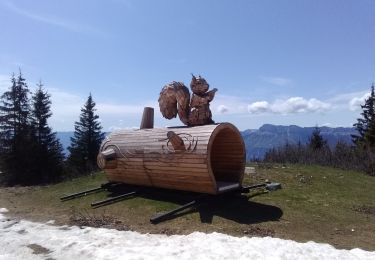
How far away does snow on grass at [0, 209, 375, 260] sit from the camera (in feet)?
23.4

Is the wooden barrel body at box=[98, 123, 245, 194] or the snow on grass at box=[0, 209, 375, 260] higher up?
the wooden barrel body at box=[98, 123, 245, 194]

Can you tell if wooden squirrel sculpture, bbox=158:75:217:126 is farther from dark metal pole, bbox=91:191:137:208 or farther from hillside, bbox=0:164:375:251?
dark metal pole, bbox=91:191:137:208

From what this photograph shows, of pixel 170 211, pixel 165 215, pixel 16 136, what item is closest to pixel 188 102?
pixel 170 211

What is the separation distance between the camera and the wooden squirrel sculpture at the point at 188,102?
11.8 meters

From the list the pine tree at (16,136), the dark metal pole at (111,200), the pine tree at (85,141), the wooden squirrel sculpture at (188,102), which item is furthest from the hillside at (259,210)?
the pine tree at (85,141)

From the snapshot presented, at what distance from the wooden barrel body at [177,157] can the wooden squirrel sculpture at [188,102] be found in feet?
1.71

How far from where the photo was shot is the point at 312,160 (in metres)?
20.6

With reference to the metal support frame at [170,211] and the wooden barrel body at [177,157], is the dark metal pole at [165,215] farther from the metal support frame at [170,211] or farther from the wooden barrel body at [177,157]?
the wooden barrel body at [177,157]

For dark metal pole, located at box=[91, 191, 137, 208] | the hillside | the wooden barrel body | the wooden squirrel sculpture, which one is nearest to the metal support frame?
dark metal pole, located at box=[91, 191, 137, 208]

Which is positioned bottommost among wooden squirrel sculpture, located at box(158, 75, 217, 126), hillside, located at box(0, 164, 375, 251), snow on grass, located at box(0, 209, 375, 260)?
snow on grass, located at box(0, 209, 375, 260)

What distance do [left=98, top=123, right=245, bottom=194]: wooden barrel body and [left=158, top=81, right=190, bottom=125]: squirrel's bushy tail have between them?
65 cm

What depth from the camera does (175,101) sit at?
500 inches

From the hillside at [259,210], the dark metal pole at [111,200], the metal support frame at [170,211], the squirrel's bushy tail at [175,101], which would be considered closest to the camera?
the hillside at [259,210]

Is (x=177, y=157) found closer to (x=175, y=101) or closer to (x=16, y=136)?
(x=175, y=101)
